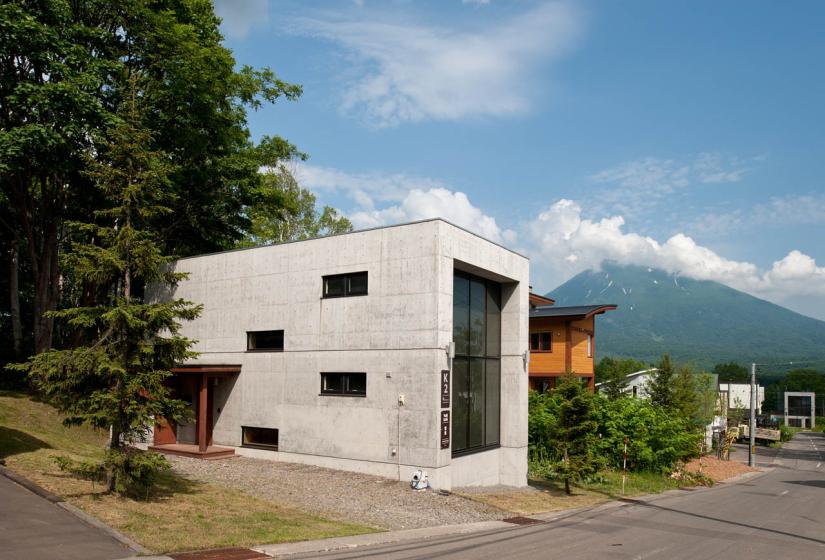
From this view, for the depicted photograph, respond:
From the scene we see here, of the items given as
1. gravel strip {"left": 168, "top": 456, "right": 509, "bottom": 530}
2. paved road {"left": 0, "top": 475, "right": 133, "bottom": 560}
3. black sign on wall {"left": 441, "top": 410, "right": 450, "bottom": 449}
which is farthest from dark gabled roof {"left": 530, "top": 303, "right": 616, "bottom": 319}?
paved road {"left": 0, "top": 475, "right": 133, "bottom": 560}

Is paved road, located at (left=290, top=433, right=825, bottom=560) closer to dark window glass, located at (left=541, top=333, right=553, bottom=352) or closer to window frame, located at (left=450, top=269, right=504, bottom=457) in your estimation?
window frame, located at (left=450, top=269, right=504, bottom=457)

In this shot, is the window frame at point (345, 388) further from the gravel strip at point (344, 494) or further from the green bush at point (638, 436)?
the green bush at point (638, 436)

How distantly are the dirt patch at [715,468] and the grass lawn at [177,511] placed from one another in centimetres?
2544

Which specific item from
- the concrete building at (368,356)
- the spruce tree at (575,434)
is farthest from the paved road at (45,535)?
the spruce tree at (575,434)

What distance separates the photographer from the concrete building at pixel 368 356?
19.5 m

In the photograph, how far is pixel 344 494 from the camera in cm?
1738

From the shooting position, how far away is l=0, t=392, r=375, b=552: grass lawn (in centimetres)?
1209

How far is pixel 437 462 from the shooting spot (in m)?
18.6

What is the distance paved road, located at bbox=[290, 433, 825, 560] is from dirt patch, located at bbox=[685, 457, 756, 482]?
9.68 metres

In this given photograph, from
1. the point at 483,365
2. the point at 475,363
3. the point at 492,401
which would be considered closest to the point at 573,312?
the point at 492,401

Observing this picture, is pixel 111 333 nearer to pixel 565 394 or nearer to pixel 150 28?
pixel 565 394

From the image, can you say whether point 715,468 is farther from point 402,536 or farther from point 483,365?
point 402,536

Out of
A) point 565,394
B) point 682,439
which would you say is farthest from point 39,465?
point 682,439

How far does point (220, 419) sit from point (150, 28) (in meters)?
16.9
